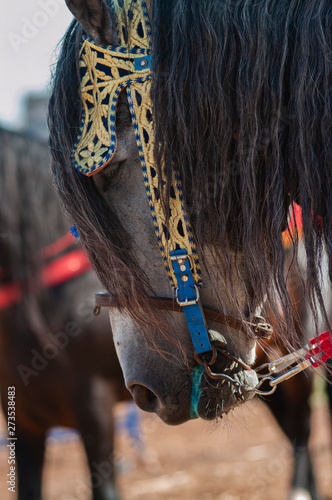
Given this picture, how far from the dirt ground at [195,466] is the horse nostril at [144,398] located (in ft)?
6.85

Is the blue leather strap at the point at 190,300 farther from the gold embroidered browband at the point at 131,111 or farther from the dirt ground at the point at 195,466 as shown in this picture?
the dirt ground at the point at 195,466

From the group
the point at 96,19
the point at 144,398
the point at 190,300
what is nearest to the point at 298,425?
the point at 144,398

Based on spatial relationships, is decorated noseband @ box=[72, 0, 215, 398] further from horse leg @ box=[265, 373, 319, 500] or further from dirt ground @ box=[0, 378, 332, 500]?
dirt ground @ box=[0, 378, 332, 500]

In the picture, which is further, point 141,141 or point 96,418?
point 96,418

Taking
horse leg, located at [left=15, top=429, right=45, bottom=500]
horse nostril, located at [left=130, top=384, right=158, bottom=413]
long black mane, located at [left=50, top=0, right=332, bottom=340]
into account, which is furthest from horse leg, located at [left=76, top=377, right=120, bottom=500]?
long black mane, located at [left=50, top=0, right=332, bottom=340]

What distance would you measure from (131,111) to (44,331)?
1.75 metres

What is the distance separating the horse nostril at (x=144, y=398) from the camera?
1257 mm

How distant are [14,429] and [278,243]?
219 cm

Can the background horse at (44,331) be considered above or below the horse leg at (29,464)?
above

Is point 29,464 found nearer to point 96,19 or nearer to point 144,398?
point 144,398

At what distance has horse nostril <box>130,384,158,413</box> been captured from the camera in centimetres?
126

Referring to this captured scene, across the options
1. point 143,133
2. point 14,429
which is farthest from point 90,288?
point 143,133

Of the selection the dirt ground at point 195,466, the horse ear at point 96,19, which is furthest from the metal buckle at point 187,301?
the dirt ground at point 195,466

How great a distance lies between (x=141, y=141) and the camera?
3.81 feet
